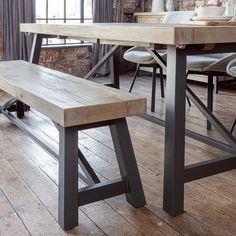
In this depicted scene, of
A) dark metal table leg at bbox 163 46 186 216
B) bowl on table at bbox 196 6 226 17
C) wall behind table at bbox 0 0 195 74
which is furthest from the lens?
wall behind table at bbox 0 0 195 74

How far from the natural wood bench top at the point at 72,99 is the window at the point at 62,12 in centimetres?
325

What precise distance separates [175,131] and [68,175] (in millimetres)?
436

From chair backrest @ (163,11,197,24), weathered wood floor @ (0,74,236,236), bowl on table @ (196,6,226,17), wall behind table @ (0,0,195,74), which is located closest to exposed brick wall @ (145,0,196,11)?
wall behind table @ (0,0,195,74)

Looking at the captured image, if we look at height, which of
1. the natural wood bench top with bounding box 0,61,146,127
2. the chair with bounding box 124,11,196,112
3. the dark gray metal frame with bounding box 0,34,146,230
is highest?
the chair with bounding box 124,11,196,112

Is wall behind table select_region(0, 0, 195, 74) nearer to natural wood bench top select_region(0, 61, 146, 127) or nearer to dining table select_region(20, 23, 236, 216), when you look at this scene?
natural wood bench top select_region(0, 61, 146, 127)

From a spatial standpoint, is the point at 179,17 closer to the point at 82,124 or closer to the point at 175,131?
the point at 175,131

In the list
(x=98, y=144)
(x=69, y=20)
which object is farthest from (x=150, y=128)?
(x=69, y=20)

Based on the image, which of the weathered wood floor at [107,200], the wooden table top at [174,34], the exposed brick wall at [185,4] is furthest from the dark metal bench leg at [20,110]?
the exposed brick wall at [185,4]

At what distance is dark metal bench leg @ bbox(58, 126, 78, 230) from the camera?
4.43 feet

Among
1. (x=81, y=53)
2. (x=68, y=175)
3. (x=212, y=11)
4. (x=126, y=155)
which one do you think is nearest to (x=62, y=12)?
(x=81, y=53)

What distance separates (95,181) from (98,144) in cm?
78

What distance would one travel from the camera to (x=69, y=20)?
518cm

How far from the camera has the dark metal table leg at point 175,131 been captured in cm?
140

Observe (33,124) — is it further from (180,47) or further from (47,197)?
(180,47)
